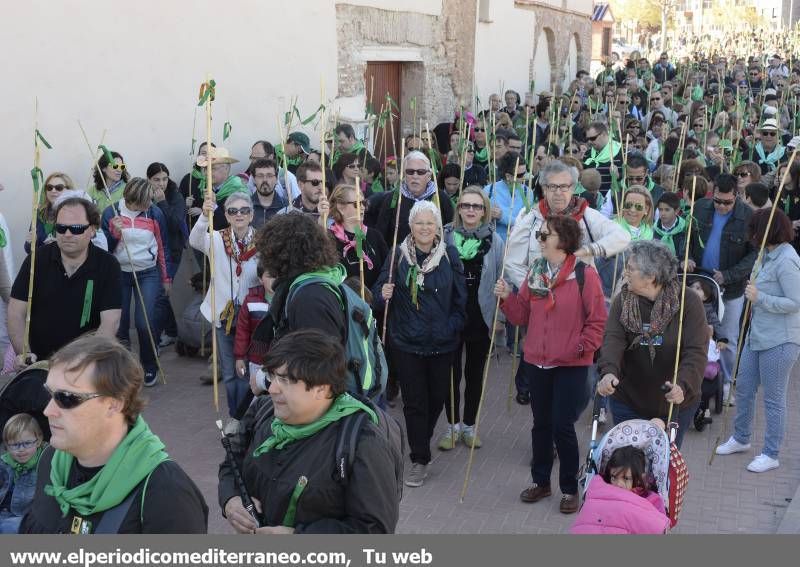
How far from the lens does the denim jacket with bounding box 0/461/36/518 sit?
476 centimetres

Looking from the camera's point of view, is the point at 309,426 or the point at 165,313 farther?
the point at 165,313

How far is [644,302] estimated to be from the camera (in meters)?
5.10

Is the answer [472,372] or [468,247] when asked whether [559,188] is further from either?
[472,372]

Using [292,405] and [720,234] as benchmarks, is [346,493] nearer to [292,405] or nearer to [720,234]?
[292,405]

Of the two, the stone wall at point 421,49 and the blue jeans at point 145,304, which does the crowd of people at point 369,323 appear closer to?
the blue jeans at point 145,304

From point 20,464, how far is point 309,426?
2.29 metres

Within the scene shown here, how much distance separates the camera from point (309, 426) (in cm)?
314

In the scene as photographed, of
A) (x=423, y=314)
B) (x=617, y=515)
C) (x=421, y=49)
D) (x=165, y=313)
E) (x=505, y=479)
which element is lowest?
(x=505, y=479)

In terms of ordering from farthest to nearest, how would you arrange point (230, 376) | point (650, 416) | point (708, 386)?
point (708, 386) → point (230, 376) → point (650, 416)

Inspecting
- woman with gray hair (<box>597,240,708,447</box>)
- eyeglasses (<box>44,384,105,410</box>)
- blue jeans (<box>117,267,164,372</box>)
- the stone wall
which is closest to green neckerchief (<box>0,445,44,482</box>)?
eyeglasses (<box>44,384,105,410</box>)

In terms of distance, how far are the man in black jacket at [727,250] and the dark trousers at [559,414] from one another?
2295mm

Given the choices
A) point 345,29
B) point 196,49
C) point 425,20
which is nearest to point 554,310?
point 196,49

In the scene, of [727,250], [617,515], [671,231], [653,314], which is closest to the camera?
[617,515]

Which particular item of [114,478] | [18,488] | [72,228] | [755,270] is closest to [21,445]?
[18,488]
